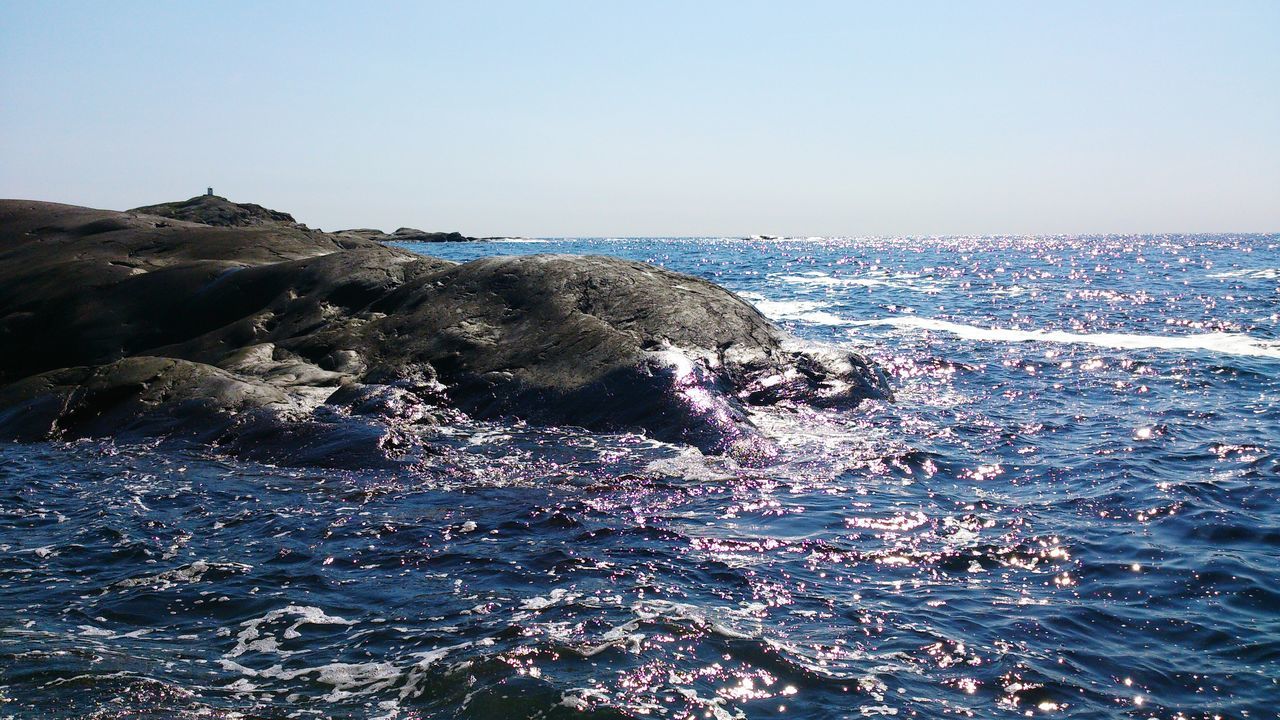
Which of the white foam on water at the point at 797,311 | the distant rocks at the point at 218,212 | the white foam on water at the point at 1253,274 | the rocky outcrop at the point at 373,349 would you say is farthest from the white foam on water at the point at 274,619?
the white foam on water at the point at 1253,274

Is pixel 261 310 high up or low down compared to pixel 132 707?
up

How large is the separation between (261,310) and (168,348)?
1688mm

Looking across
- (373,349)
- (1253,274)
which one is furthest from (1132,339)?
(1253,274)

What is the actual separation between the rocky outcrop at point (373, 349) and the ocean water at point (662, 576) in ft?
2.27

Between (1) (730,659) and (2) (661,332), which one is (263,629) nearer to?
(1) (730,659)

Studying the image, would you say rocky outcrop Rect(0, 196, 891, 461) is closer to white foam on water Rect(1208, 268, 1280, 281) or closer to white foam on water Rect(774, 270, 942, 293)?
white foam on water Rect(774, 270, 942, 293)

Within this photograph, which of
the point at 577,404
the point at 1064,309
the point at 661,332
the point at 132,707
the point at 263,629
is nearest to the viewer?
the point at 132,707

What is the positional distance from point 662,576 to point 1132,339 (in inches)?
830

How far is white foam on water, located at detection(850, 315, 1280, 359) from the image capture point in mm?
21406

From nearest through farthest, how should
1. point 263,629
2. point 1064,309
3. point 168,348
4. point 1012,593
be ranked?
point 263,629
point 1012,593
point 168,348
point 1064,309

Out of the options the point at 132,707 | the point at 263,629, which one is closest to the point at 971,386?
the point at 263,629

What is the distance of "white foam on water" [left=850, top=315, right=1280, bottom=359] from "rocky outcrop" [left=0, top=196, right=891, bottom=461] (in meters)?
10.7

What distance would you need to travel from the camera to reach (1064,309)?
105 ft

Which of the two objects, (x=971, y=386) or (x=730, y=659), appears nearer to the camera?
(x=730, y=659)
